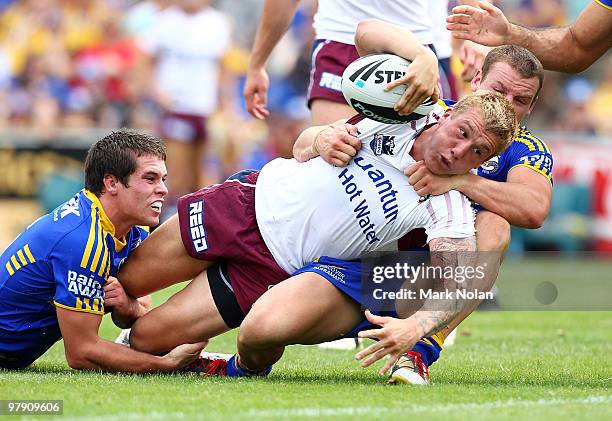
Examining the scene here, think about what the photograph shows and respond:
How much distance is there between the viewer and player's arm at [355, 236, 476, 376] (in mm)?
5043

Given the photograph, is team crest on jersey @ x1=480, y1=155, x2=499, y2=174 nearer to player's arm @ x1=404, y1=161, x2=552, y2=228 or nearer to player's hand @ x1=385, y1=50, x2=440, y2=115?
player's arm @ x1=404, y1=161, x2=552, y2=228

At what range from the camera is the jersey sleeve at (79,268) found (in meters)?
5.57

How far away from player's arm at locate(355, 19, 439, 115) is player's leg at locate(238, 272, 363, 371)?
981 millimetres


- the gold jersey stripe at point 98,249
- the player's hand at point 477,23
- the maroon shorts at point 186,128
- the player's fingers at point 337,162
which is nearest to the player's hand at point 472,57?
the player's hand at point 477,23

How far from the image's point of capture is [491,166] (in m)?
5.95

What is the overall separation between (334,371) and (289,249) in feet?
2.44

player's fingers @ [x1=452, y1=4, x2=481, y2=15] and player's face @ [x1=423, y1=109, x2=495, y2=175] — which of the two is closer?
player's face @ [x1=423, y1=109, x2=495, y2=175]

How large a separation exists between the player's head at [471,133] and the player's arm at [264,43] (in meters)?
2.70

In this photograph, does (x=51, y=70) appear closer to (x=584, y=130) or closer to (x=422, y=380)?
(x=584, y=130)

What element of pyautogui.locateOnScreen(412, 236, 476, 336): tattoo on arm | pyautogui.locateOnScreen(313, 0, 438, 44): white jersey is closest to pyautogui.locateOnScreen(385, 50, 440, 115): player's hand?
pyautogui.locateOnScreen(412, 236, 476, 336): tattoo on arm

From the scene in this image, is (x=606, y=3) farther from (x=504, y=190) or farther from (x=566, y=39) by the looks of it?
(x=504, y=190)

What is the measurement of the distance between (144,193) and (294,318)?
1.05 m

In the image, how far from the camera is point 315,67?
753 centimetres

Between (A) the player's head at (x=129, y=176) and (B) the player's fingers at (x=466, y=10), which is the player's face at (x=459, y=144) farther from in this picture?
(A) the player's head at (x=129, y=176)
